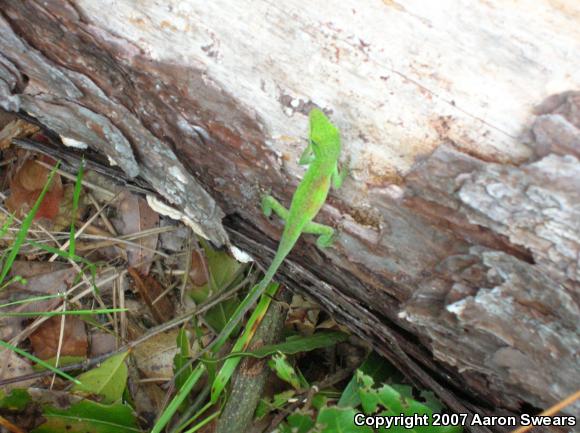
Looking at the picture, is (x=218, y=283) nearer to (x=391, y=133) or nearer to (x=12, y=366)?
(x=12, y=366)

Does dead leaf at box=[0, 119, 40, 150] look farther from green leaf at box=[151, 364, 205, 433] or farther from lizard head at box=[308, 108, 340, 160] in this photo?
lizard head at box=[308, 108, 340, 160]

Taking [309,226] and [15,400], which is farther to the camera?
[15,400]

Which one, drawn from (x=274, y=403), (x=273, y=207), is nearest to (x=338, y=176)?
(x=273, y=207)

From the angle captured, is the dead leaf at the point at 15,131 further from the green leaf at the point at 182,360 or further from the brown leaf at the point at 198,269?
the green leaf at the point at 182,360

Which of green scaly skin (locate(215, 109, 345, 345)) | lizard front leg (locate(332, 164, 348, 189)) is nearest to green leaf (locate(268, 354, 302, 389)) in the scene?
green scaly skin (locate(215, 109, 345, 345))

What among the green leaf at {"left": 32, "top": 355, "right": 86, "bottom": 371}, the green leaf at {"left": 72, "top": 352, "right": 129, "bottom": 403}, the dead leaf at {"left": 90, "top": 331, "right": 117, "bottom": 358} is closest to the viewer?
the green leaf at {"left": 72, "top": 352, "right": 129, "bottom": 403}

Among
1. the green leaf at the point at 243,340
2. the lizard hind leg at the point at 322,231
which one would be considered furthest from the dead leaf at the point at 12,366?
the lizard hind leg at the point at 322,231
